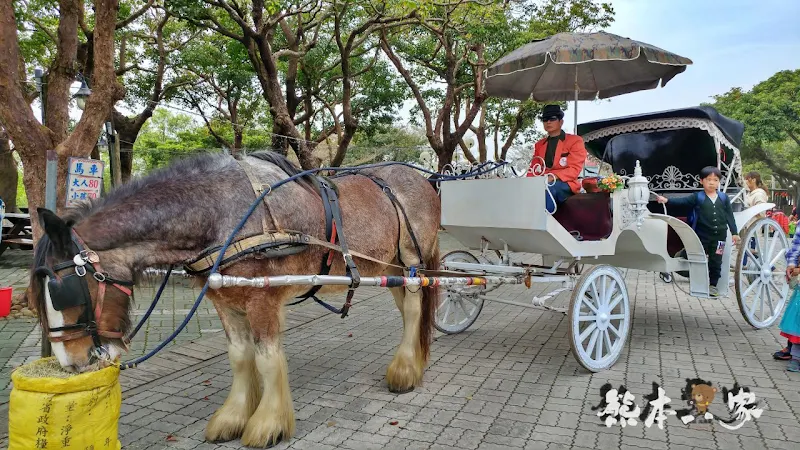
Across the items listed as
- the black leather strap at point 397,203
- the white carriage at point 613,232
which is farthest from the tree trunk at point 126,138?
the black leather strap at point 397,203

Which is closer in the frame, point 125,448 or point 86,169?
point 125,448

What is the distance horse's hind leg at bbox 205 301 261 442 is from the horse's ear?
3.27 feet

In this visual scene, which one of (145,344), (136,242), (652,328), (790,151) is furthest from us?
(790,151)

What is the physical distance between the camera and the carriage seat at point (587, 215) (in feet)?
15.3

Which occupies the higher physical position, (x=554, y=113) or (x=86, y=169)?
(x=554, y=113)

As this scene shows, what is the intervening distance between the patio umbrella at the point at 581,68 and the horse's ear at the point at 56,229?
12.6ft

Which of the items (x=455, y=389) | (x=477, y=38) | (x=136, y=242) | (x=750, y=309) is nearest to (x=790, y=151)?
(x=477, y=38)

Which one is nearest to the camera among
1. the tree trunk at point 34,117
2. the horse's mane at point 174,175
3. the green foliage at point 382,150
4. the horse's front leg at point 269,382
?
the horse's mane at point 174,175

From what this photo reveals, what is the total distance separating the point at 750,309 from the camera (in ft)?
18.5

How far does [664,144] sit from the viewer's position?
643 cm

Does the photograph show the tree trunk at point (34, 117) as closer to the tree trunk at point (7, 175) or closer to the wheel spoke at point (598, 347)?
the wheel spoke at point (598, 347)

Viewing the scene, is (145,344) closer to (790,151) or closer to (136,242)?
(136,242)

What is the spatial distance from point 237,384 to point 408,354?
1375mm

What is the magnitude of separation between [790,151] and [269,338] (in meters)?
39.2
